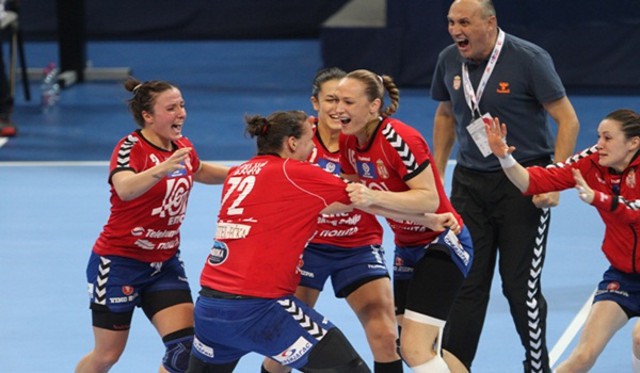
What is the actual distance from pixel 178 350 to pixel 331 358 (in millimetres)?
1003

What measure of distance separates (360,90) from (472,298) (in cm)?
140

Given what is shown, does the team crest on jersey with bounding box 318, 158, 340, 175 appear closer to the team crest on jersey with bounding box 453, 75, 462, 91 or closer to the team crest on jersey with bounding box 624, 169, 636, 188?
the team crest on jersey with bounding box 453, 75, 462, 91

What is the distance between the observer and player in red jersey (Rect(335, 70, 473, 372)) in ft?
18.0

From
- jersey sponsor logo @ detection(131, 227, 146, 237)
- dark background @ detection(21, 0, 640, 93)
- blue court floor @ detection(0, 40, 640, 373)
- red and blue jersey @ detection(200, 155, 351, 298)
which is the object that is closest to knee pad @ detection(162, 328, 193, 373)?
jersey sponsor logo @ detection(131, 227, 146, 237)

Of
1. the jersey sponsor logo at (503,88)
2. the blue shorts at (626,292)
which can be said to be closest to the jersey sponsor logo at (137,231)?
the jersey sponsor logo at (503,88)

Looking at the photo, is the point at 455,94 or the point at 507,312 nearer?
the point at 455,94

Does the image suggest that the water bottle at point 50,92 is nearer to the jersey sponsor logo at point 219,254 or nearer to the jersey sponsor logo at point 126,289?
the jersey sponsor logo at point 126,289

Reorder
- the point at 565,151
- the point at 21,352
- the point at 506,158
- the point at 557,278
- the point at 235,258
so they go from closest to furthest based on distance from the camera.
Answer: the point at 235,258 → the point at 506,158 → the point at 565,151 → the point at 21,352 → the point at 557,278

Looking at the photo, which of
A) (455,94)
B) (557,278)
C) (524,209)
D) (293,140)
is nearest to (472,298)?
(524,209)

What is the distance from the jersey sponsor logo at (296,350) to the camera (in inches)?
197

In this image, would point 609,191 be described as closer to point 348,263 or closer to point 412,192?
point 412,192

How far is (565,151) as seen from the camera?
628cm

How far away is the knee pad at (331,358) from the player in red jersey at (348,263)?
909 mm

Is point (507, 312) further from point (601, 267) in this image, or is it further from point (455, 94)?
point (455, 94)
